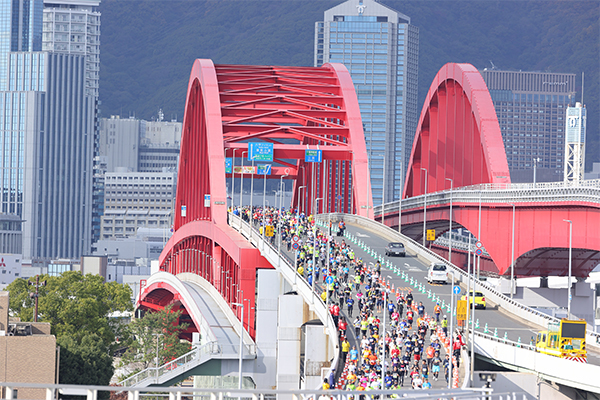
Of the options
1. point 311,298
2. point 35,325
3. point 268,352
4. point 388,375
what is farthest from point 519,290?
point 388,375

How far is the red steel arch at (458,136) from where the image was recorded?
91.2 metres

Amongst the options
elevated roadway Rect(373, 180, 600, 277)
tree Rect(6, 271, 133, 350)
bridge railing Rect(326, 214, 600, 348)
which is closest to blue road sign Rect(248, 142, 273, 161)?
bridge railing Rect(326, 214, 600, 348)

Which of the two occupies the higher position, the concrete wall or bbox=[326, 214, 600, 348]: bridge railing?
bbox=[326, 214, 600, 348]: bridge railing

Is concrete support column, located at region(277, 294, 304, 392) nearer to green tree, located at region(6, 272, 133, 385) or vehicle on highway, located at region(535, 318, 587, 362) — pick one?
green tree, located at region(6, 272, 133, 385)

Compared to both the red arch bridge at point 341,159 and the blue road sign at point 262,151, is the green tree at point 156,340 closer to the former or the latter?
the red arch bridge at point 341,159

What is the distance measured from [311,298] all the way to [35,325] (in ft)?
53.1

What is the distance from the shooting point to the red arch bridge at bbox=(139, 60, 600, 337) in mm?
77250

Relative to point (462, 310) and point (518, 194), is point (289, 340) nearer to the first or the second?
point (462, 310)

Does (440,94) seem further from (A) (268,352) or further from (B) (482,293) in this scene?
(B) (482,293)

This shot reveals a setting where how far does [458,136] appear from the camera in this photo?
10731cm

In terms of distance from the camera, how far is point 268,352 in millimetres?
71812

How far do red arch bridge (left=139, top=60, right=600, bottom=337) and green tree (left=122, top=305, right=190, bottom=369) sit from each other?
217 inches

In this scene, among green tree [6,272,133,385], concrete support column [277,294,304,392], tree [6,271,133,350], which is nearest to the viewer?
concrete support column [277,294,304,392]

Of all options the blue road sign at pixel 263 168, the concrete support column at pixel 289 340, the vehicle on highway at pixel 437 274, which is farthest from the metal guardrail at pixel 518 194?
the concrete support column at pixel 289 340
